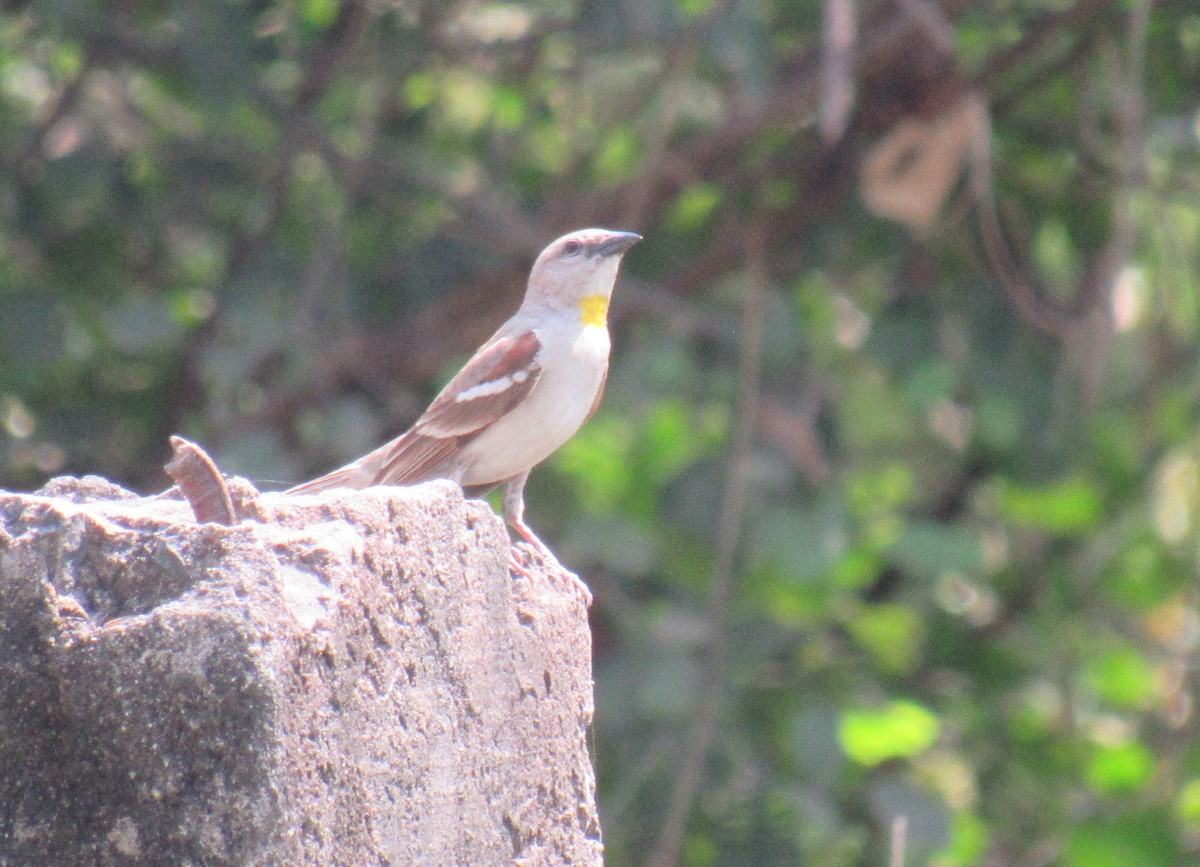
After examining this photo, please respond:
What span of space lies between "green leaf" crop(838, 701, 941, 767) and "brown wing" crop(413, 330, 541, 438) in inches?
115

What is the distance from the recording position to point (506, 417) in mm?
4523

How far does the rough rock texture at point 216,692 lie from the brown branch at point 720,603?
14.7ft

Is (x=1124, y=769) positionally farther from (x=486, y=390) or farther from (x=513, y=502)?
(x=486, y=390)

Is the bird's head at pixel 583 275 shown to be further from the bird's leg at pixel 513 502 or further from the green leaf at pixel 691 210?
the green leaf at pixel 691 210

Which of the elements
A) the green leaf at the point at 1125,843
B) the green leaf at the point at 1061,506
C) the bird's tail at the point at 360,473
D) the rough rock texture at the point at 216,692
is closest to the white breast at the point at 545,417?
the bird's tail at the point at 360,473

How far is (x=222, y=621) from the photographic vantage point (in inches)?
64.0

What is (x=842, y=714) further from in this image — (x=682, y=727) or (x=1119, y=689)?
(x=1119, y=689)

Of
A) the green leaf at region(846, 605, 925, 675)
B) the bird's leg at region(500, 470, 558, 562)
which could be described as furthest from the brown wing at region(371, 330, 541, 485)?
the green leaf at region(846, 605, 925, 675)

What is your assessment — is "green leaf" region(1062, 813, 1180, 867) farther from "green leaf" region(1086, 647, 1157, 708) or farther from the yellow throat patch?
the yellow throat patch

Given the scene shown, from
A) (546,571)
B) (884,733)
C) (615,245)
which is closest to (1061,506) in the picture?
(884,733)

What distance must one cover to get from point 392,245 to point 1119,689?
14.8 feet

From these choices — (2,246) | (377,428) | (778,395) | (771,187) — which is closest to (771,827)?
(778,395)

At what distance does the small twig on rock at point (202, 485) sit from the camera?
1.87 m

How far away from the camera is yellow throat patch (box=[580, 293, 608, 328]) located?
16.6ft
